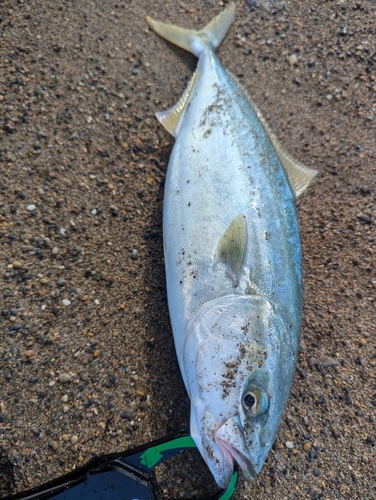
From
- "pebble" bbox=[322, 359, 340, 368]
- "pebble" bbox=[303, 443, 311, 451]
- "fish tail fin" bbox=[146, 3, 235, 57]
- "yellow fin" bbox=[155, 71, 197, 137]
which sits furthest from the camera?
"fish tail fin" bbox=[146, 3, 235, 57]

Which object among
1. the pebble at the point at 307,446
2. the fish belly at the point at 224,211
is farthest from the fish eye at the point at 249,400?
the pebble at the point at 307,446

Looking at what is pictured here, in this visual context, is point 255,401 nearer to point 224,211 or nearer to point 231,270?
point 231,270

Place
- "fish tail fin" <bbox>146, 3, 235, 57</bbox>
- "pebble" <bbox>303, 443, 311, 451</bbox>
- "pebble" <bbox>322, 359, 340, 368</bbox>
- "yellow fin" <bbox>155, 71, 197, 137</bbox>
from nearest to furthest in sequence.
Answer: "pebble" <bbox>303, 443, 311, 451</bbox> → "pebble" <bbox>322, 359, 340, 368</bbox> → "yellow fin" <bbox>155, 71, 197, 137</bbox> → "fish tail fin" <bbox>146, 3, 235, 57</bbox>

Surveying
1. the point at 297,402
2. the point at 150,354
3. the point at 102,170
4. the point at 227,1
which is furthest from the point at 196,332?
the point at 227,1

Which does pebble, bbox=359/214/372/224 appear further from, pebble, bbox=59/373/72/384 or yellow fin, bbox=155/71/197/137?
pebble, bbox=59/373/72/384

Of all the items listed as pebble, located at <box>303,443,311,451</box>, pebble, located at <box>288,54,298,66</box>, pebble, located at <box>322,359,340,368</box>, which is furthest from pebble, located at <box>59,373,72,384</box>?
pebble, located at <box>288,54,298,66</box>

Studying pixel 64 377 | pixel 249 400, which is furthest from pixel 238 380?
pixel 64 377

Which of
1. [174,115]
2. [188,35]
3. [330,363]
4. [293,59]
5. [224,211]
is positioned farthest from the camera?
[293,59]

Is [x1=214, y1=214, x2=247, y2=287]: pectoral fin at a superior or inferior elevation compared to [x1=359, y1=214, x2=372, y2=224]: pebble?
inferior
